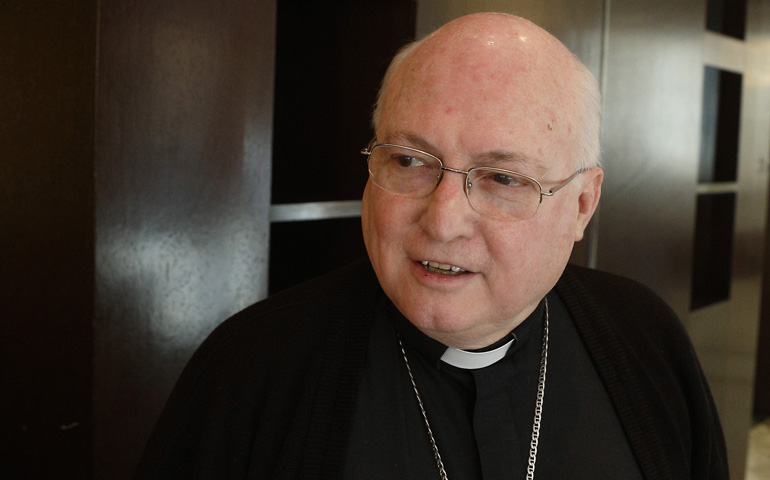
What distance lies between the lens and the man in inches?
45.4

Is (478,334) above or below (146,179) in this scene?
below

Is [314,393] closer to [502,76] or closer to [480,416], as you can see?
[480,416]

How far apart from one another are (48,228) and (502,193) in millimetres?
839

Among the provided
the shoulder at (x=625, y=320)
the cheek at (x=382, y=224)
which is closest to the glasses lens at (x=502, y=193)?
the cheek at (x=382, y=224)

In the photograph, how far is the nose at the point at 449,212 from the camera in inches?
44.2

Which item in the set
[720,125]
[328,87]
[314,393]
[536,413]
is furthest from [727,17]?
[314,393]

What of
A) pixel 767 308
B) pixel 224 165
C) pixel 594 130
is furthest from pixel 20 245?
pixel 767 308

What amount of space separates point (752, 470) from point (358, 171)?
308 cm

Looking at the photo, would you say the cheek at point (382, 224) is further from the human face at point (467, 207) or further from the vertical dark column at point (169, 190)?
the vertical dark column at point (169, 190)

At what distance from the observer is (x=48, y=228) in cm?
147

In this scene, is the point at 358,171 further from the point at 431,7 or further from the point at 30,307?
the point at 30,307

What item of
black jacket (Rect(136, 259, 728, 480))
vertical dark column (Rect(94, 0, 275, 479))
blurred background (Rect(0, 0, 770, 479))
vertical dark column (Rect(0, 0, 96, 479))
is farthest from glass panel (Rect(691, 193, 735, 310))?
vertical dark column (Rect(0, 0, 96, 479))

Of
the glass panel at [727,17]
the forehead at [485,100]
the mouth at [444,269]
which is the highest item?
the glass panel at [727,17]

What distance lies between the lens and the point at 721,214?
11.3 ft
